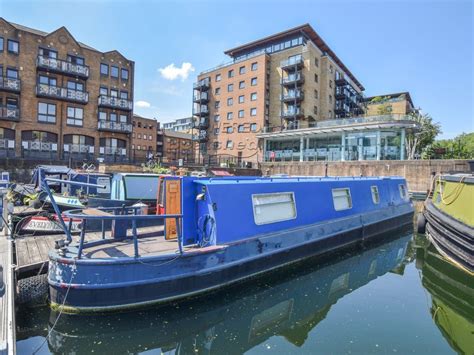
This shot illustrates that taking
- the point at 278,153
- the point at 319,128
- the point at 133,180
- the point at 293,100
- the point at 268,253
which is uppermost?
the point at 293,100

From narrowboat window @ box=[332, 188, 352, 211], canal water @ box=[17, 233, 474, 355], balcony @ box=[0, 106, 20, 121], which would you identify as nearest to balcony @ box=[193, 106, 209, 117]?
balcony @ box=[0, 106, 20, 121]

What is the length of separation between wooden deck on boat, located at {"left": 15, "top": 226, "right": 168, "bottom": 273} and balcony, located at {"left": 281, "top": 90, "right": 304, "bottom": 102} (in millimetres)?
35537

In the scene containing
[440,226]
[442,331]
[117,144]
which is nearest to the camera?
[442,331]

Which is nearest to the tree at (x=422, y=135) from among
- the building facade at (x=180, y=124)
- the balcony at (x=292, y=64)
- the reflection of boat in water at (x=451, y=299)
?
the balcony at (x=292, y=64)

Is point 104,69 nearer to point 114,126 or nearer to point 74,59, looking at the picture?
point 74,59

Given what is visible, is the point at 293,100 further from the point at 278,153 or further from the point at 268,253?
the point at 268,253

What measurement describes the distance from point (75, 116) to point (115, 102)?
406 cm

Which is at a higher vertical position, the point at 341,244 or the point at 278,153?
the point at 278,153

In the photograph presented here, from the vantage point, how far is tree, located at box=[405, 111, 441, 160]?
3073cm

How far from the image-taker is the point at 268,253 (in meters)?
7.07

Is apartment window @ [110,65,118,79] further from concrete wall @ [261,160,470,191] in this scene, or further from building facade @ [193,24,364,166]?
concrete wall @ [261,160,470,191]

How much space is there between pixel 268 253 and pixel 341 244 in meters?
3.69

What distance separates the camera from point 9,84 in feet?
82.3

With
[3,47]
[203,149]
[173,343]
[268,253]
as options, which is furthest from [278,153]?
[173,343]
